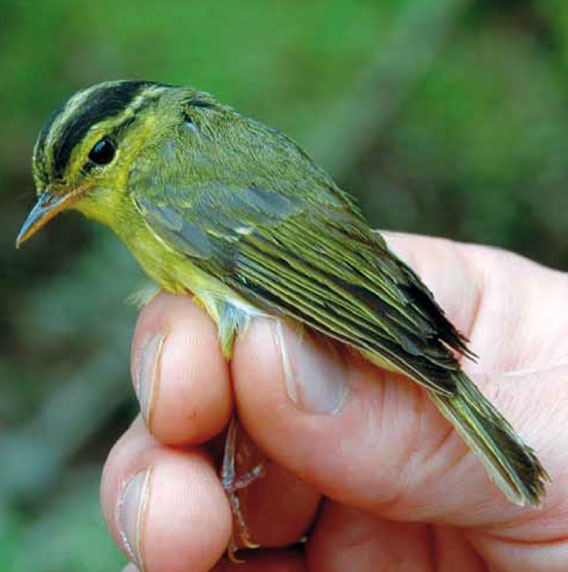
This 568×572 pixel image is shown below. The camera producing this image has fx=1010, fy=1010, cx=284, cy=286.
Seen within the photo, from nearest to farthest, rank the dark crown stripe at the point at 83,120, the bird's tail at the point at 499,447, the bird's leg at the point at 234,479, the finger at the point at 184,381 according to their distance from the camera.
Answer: the bird's tail at the point at 499,447 < the finger at the point at 184,381 < the bird's leg at the point at 234,479 < the dark crown stripe at the point at 83,120

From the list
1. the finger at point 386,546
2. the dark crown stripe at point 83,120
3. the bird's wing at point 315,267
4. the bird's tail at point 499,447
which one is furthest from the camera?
the finger at point 386,546

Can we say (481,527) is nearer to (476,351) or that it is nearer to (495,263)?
(476,351)

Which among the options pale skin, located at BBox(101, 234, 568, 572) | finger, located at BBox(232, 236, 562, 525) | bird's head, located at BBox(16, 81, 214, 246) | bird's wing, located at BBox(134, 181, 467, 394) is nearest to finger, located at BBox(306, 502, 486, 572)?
pale skin, located at BBox(101, 234, 568, 572)

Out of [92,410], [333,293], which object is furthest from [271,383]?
[92,410]

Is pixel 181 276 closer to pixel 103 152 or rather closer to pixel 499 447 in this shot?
pixel 103 152

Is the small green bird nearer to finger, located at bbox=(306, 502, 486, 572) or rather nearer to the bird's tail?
the bird's tail

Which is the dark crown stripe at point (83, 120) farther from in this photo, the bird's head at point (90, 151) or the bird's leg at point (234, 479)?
the bird's leg at point (234, 479)

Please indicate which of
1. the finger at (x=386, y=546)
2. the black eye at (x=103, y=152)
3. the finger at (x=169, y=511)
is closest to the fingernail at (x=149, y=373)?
the finger at (x=169, y=511)

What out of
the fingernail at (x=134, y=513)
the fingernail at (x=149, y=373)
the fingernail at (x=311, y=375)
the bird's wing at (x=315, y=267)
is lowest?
the fingernail at (x=134, y=513)
